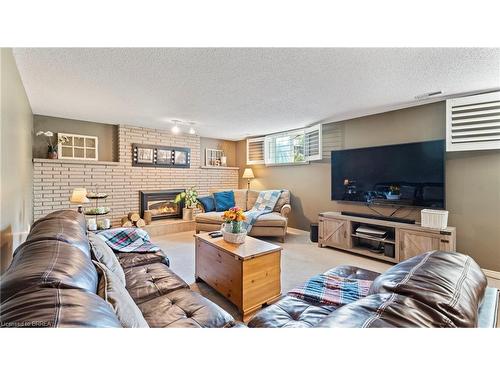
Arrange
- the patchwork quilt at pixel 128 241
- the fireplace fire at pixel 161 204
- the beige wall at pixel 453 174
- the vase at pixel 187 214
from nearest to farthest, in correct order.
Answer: the patchwork quilt at pixel 128 241 → the beige wall at pixel 453 174 → the fireplace fire at pixel 161 204 → the vase at pixel 187 214

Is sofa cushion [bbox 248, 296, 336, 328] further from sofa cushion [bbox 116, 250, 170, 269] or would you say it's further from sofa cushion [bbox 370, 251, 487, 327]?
sofa cushion [bbox 116, 250, 170, 269]

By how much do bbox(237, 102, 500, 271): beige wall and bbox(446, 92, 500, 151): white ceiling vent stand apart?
0.17m

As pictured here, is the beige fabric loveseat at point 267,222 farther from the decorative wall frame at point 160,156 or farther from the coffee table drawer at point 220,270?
the coffee table drawer at point 220,270

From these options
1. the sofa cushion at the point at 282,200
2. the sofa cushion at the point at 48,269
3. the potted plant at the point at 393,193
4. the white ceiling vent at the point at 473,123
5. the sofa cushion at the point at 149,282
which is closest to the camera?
the sofa cushion at the point at 48,269

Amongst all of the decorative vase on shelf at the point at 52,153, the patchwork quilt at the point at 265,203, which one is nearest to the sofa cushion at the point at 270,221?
the patchwork quilt at the point at 265,203

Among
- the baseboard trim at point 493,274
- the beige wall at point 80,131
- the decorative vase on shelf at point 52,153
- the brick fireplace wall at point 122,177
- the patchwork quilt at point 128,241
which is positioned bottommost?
the baseboard trim at point 493,274

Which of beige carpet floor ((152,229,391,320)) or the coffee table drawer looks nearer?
the coffee table drawer

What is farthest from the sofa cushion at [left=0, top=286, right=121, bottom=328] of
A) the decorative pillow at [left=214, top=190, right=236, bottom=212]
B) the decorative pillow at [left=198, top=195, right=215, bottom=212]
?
the decorative pillow at [left=214, top=190, right=236, bottom=212]

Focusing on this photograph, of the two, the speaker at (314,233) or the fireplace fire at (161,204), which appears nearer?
the speaker at (314,233)

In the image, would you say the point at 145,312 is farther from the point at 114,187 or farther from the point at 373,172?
the point at 114,187

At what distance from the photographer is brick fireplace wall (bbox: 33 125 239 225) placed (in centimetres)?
371

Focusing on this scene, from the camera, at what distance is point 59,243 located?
41.0 inches

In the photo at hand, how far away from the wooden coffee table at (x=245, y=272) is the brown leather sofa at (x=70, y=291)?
48 cm

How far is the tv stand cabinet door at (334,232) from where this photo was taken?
331 centimetres
